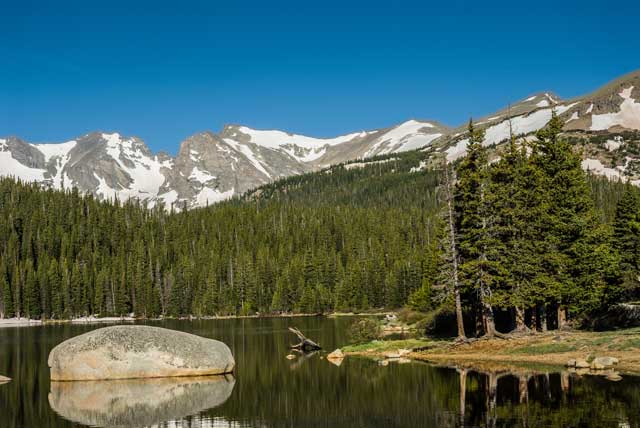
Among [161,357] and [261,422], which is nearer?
[261,422]

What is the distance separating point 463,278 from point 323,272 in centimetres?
11208

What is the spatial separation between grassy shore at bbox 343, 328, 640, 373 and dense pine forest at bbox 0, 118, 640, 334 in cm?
317

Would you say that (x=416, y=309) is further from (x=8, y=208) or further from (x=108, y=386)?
(x=8, y=208)

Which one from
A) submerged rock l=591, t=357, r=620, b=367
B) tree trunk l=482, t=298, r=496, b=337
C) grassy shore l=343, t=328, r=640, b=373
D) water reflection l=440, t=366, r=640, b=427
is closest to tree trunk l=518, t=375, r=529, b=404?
water reflection l=440, t=366, r=640, b=427

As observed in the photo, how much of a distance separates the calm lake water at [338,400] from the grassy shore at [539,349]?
169 inches

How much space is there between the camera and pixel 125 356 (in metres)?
39.3

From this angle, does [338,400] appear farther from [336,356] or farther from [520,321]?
[520,321]

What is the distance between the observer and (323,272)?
163 m

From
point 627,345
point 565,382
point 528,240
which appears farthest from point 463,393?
point 528,240

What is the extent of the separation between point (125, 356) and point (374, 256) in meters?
125

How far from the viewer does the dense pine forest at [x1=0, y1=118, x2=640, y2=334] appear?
50562mm

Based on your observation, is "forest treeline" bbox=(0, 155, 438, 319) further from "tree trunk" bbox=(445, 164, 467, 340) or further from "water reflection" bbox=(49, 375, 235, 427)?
"water reflection" bbox=(49, 375, 235, 427)

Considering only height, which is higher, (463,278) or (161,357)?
(463,278)

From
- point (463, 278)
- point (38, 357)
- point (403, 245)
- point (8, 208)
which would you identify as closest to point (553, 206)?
point (463, 278)
